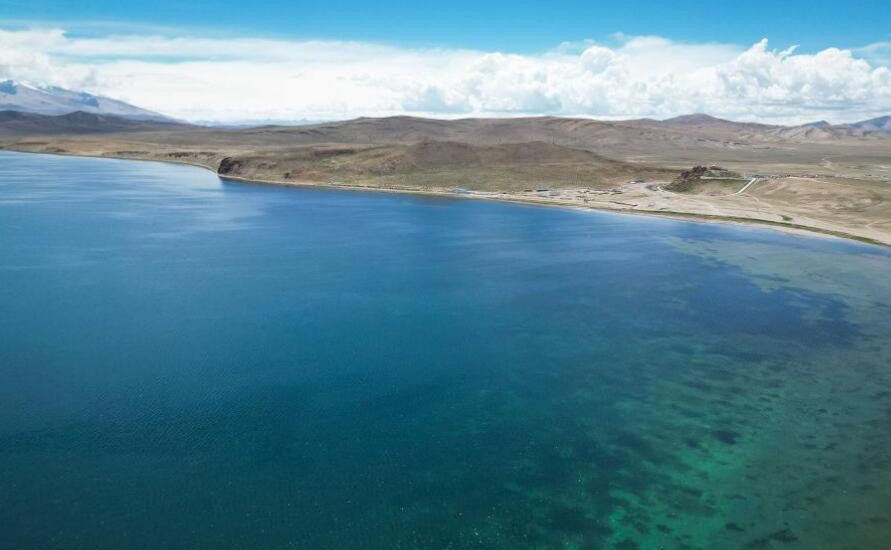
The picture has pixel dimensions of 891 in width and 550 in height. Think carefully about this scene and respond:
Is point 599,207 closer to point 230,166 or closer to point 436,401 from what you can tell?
point 436,401

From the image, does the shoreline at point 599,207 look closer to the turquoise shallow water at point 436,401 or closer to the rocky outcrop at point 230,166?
the rocky outcrop at point 230,166

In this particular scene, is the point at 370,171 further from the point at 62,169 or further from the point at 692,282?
the point at 692,282

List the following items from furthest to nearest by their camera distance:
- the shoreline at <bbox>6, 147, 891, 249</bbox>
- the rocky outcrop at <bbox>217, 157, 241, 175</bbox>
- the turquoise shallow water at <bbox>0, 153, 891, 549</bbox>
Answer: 1. the rocky outcrop at <bbox>217, 157, 241, 175</bbox>
2. the shoreline at <bbox>6, 147, 891, 249</bbox>
3. the turquoise shallow water at <bbox>0, 153, 891, 549</bbox>

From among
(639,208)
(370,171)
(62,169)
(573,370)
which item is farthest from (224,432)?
(62,169)

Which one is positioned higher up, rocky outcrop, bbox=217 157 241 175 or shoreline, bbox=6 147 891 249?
rocky outcrop, bbox=217 157 241 175

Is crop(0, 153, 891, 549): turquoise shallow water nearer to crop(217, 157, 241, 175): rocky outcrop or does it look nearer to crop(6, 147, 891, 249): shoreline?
crop(6, 147, 891, 249): shoreline

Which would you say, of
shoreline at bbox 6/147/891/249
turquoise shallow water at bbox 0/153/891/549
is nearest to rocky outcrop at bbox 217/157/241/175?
shoreline at bbox 6/147/891/249

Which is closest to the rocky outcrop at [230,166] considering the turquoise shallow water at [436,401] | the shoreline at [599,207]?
the shoreline at [599,207]

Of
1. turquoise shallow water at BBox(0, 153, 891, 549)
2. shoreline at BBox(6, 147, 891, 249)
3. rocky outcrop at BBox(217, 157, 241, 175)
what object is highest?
rocky outcrop at BBox(217, 157, 241, 175)
